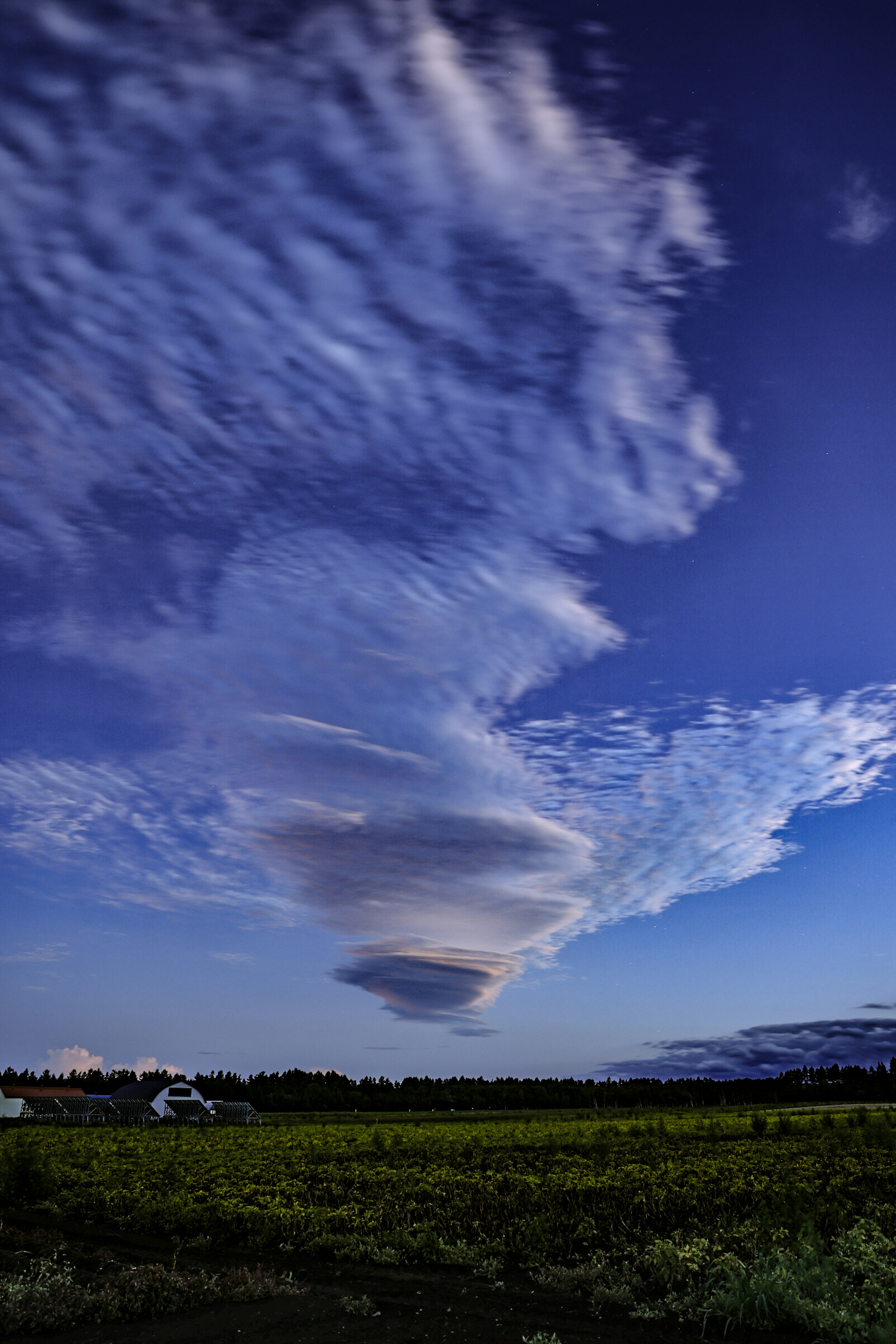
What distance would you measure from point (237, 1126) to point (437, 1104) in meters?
78.8

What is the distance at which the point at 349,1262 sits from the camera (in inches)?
640

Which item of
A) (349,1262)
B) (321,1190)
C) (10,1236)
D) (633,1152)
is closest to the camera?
(349,1262)

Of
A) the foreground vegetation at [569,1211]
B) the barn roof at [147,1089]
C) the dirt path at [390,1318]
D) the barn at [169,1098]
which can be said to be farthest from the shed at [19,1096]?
the dirt path at [390,1318]

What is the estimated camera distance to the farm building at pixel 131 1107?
80312 millimetres

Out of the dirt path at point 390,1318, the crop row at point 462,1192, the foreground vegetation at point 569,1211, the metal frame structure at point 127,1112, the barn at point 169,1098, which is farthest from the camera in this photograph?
the barn at point 169,1098

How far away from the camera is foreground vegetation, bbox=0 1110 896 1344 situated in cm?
1283

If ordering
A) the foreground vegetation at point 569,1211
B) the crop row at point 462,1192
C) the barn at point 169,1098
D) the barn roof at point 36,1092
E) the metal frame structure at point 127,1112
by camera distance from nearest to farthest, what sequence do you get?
the foreground vegetation at point 569,1211, the crop row at point 462,1192, the metal frame structure at point 127,1112, the barn roof at point 36,1092, the barn at point 169,1098

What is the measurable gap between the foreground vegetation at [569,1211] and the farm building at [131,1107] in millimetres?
45032

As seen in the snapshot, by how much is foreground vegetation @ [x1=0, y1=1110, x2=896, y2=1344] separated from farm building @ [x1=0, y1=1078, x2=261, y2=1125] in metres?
45.0

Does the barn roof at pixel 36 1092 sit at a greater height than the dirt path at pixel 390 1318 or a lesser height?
lesser

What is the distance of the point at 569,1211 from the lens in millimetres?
20859

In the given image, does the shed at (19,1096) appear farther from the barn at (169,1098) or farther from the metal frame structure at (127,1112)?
the barn at (169,1098)

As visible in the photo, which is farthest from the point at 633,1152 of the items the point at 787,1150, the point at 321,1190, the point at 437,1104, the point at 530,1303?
the point at 437,1104

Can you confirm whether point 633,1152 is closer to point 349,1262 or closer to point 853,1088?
point 349,1262
